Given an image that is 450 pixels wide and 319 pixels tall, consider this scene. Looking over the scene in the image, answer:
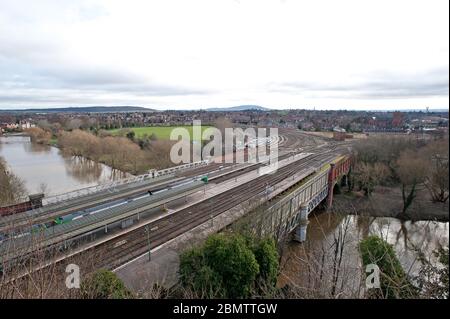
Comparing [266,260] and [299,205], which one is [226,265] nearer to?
[266,260]

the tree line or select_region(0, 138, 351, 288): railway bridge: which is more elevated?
the tree line

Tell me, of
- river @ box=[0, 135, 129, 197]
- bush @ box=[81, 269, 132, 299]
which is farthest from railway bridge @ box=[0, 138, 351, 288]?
river @ box=[0, 135, 129, 197]

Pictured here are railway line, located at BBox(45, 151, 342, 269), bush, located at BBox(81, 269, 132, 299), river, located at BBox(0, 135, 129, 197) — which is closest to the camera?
bush, located at BBox(81, 269, 132, 299)

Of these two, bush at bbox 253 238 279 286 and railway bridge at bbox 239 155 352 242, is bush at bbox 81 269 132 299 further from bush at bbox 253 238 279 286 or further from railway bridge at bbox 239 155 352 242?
railway bridge at bbox 239 155 352 242

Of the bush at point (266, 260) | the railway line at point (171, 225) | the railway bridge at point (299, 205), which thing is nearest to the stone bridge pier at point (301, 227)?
the railway bridge at point (299, 205)

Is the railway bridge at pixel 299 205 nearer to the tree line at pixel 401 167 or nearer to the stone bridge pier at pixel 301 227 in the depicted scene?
the stone bridge pier at pixel 301 227

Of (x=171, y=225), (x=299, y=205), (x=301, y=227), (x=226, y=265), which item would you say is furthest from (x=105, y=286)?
(x=299, y=205)

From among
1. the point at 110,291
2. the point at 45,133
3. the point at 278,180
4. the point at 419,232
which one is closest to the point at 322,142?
the point at 278,180

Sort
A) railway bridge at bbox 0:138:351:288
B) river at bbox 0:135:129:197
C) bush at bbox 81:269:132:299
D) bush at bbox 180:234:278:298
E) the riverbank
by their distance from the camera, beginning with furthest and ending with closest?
river at bbox 0:135:129:197
the riverbank
railway bridge at bbox 0:138:351:288
bush at bbox 180:234:278:298
bush at bbox 81:269:132:299
